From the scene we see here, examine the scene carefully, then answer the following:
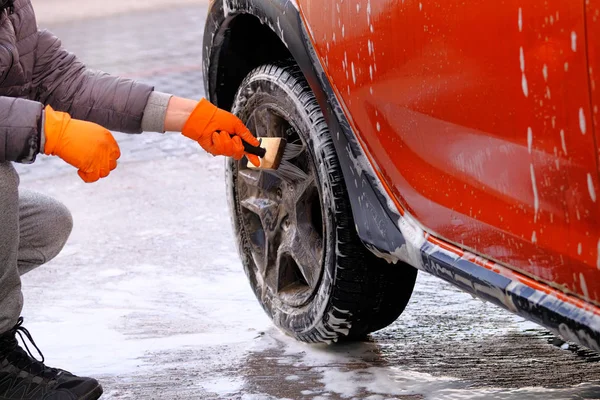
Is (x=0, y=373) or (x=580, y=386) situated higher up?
(x=580, y=386)

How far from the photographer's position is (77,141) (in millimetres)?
2273

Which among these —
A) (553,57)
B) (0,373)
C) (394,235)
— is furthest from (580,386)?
(0,373)

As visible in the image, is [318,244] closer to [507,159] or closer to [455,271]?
[455,271]

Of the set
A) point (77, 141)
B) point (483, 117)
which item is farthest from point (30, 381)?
point (483, 117)

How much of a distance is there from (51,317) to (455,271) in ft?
5.80

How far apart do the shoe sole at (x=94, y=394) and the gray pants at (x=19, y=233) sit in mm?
258

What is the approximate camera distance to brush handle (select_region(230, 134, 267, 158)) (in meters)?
2.59

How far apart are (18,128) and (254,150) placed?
645mm

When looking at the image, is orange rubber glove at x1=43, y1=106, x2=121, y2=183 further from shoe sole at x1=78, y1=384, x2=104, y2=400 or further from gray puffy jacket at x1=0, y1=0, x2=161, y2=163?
shoe sole at x1=78, y1=384, x2=104, y2=400

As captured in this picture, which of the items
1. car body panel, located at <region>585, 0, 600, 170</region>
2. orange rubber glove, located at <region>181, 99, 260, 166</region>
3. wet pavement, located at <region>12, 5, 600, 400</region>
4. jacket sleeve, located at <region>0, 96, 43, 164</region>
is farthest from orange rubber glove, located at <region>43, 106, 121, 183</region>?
car body panel, located at <region>585, 0, 600, 170</region>

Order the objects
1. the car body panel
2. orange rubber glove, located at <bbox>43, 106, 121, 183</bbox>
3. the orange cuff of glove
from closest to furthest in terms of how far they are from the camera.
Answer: the car body panel < orange rubber glove, located at <bbox>43, 106, 121, 183</bbox> < the orange cuff of glove

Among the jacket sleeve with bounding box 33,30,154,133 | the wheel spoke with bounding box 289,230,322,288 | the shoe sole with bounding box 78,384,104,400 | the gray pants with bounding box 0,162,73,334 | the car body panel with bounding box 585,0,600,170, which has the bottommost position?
the shoe sole with bounding box 78,384,104,400

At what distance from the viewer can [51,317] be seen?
326 cm

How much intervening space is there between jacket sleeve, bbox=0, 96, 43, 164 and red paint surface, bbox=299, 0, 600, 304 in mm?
684
